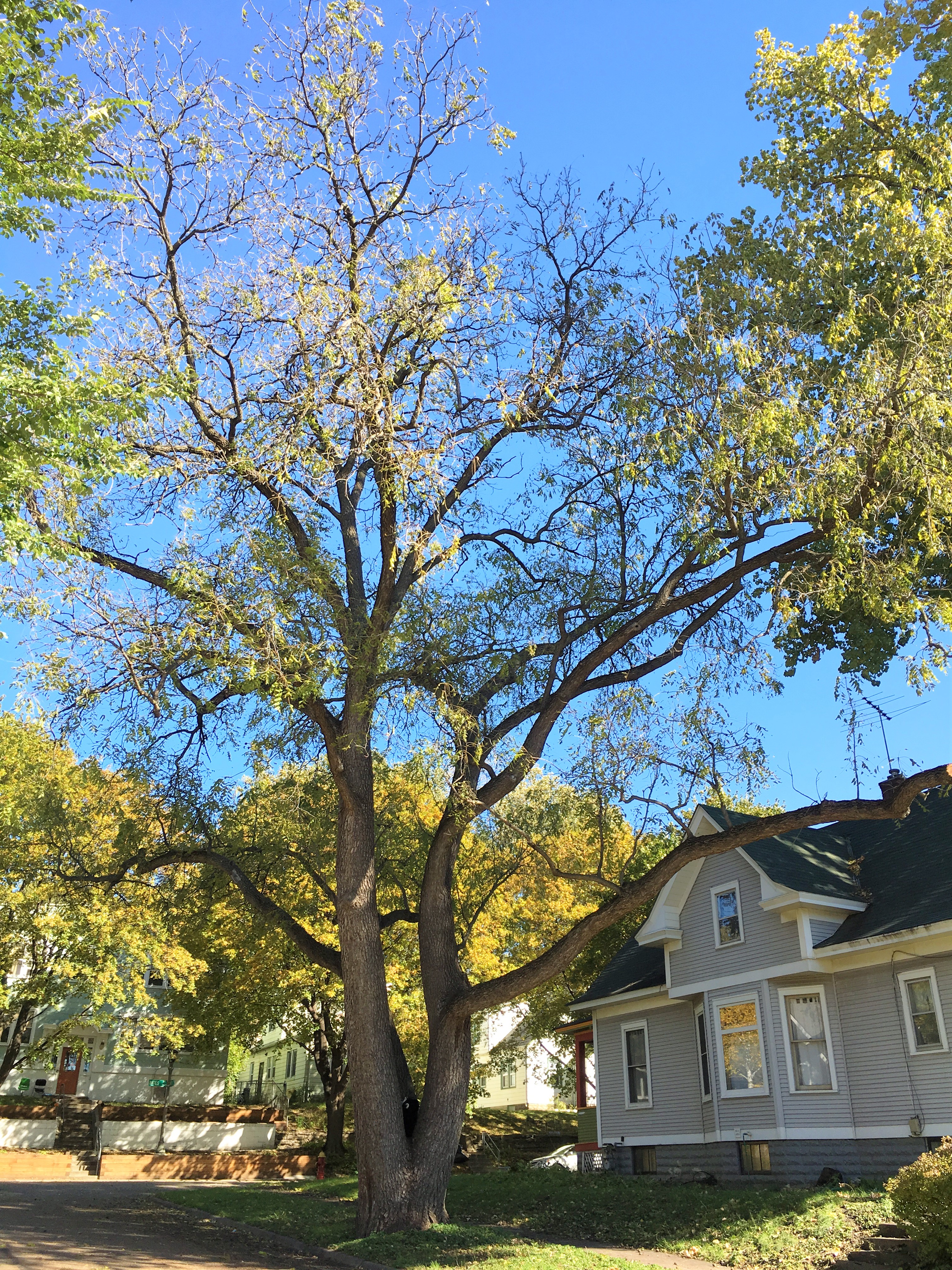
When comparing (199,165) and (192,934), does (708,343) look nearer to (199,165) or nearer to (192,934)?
(199,165)

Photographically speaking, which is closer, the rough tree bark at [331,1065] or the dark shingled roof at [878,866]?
the dark shingled roof at [878,866]

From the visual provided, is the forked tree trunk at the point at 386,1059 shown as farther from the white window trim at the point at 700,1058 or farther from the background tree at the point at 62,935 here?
the background tree at the point at 62,935

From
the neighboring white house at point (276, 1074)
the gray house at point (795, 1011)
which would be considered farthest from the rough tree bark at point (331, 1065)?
the gray house at point (795, 1011)

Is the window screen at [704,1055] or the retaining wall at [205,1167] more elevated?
the window screen at [704,1055]

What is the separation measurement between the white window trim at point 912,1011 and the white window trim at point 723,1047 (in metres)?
2.63

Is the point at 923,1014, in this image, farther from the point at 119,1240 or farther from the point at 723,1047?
the point at 119,1240

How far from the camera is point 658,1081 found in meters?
19.8

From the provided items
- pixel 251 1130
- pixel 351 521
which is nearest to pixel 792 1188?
pixel 351 521

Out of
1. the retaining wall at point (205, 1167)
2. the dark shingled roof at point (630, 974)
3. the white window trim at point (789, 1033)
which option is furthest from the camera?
the retaining wall at point (205, 1167)

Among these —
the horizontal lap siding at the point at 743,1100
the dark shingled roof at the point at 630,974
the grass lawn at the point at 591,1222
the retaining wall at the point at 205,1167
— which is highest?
the dark shingled roof at the point at 630,974

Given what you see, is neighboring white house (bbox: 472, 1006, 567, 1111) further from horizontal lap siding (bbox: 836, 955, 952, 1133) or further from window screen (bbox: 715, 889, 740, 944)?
horizontal lap siding (bbox: 836, 955, 952, 1133)

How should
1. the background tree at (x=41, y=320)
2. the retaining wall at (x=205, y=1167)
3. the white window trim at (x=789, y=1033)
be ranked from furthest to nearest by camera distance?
the retaining wall at (x=205, y=1167)
the white window trim at (x=789, y=1033)
the background tree at (x=41, y=320)

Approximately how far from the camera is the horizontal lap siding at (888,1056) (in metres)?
14.4

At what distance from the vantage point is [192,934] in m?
27.6
